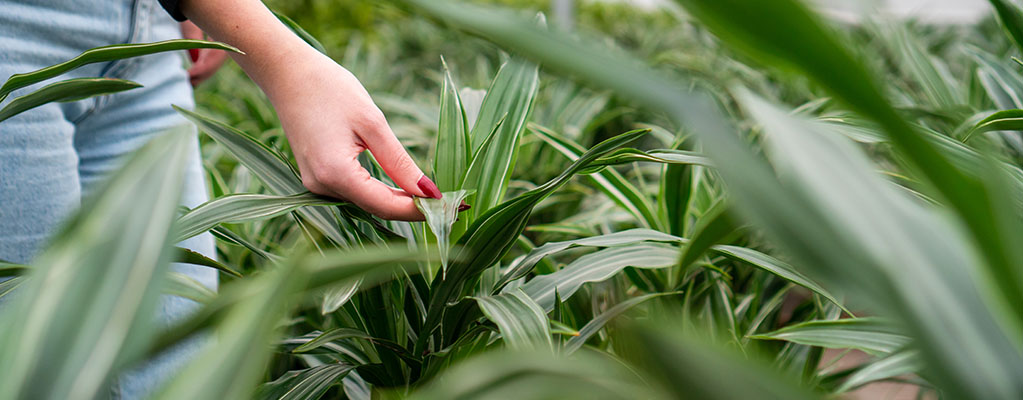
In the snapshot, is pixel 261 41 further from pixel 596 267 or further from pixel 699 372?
pixel 699 372

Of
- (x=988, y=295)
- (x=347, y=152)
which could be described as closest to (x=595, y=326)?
(x=347, y=152)

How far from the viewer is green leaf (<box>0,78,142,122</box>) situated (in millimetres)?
452

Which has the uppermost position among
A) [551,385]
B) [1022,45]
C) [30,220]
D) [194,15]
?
[1022,45]

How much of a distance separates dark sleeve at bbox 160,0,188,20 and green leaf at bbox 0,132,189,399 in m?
0.32

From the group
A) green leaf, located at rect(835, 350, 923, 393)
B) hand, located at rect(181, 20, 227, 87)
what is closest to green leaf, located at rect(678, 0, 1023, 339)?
green leaf, located at rect(835, 350, 923, 393)

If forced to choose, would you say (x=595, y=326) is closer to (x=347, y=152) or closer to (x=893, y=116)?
(x=347, y=152)

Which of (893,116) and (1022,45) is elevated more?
(1022,45)

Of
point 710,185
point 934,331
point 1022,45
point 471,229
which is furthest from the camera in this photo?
point 710,185

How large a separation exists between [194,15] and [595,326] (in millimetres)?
417

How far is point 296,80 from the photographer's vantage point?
52cm

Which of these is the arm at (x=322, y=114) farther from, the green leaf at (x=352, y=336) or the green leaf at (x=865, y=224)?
the green leaf at (x=865, y=224)

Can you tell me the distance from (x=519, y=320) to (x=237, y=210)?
8.8 inches

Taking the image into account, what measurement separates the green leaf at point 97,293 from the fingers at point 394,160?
25cm

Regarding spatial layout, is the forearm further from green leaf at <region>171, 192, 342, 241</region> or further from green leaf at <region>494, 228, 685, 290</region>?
green leaf at <region>494, 228, 685, 290</region>
